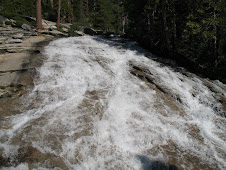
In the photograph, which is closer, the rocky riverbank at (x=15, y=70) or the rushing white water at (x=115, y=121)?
the rushing white water at (x=115, y=121)

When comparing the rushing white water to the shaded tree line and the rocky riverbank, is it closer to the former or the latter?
the rocky riverbank

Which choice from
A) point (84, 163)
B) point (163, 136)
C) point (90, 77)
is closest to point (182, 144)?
point (163, 136)

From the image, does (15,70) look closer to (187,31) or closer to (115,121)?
(115,121)

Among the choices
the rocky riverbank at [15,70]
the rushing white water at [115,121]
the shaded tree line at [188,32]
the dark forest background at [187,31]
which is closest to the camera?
the rushing white water at [115,121]

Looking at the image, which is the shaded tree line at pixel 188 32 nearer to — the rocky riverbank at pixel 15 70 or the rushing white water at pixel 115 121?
the rushing white water at pixel 115 121

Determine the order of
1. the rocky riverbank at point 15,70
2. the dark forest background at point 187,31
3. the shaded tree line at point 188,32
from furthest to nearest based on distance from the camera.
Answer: the shaded tree line at point 188,32, the dark forest background at point 187,31, the rocky riverbank at point 15,70

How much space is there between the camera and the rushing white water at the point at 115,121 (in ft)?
12.4

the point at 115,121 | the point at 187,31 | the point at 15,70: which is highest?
the point at 187,31

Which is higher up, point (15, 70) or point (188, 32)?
point (188, 32)

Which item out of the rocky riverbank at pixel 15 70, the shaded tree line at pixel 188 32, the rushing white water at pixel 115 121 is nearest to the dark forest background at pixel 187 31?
the shaded tree line at pixel 188 32

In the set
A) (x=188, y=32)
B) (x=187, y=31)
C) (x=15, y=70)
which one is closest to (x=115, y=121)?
(x=15, y=70)

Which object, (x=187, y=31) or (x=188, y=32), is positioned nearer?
(x=187, y=31)

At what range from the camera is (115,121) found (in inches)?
195

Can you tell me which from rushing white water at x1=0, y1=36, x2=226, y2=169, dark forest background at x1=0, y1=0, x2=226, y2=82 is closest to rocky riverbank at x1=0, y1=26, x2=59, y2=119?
rushing white water at x1=0, y1=36, x2=226, y2=169
